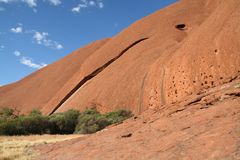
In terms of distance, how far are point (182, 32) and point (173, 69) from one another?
16.9 m

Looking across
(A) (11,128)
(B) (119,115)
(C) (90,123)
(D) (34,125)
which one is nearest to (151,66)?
(B) (119,115)

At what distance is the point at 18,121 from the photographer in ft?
122

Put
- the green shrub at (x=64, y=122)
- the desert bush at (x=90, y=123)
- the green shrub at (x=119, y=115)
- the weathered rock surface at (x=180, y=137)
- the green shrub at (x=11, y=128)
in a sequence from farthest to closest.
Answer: the green shrub at (x=64, y=122) → the green shrub at (x=11, y=128) → the green shrub at (x=119, y=115) → the desert bush at (x=90, y=123) → the weathered rock surface at (x=180, y=137)

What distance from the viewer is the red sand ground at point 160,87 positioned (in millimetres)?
10195

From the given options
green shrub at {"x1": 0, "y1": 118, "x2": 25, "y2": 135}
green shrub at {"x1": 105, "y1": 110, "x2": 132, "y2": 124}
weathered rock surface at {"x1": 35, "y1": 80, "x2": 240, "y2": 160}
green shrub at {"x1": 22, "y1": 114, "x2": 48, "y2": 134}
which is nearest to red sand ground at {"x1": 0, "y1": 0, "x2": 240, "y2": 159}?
weathered rock surface at {"x1": 35, "y1": 80, "x2": 240, "y2": 160}

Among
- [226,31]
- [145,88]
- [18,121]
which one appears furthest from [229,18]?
[18,121]

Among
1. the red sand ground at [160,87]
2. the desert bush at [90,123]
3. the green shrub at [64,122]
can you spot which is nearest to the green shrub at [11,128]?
the green shrub at [64,122]

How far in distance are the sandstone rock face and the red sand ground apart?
80mm

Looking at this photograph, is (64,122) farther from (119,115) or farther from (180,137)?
(180,137)

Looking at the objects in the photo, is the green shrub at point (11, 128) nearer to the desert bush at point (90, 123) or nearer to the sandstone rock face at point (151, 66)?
the desert bush at point (90, 123)

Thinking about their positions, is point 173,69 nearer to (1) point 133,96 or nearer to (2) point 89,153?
(1) point 133,96

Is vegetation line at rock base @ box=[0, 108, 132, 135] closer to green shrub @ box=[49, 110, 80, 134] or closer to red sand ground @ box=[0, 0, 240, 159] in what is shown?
green shrub @ box=[49, 110, 80, 134]

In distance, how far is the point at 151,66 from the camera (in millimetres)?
35344

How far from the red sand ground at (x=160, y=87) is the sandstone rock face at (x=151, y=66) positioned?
3.2 inches
